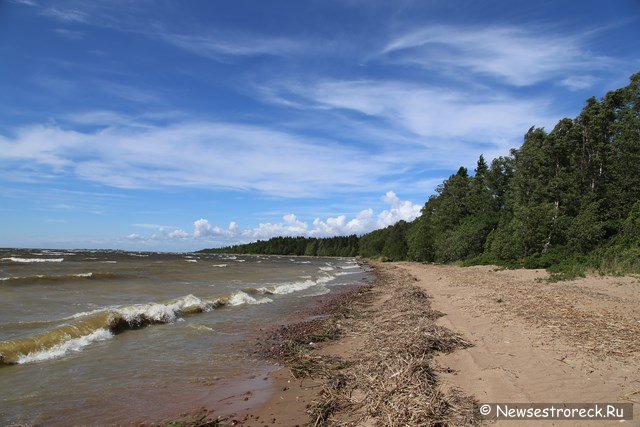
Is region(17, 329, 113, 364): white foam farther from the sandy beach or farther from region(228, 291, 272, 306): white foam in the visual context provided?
region(228, 291, 272, 306): white foam

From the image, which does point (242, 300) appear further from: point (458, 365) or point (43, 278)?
point (43, 278)

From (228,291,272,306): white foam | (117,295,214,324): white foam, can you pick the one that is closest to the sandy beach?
(117,295,214,324): white foam

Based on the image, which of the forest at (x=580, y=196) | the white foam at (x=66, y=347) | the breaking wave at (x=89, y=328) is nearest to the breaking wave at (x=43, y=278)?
the breaking wave at (x=89, y=328)

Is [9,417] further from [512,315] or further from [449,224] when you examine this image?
[449,224]

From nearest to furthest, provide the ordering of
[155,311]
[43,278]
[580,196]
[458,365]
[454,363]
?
[458,365], [454,363], [155,311], [43,278], [580,196]

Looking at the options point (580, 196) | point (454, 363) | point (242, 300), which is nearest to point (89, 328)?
point (242, 300)

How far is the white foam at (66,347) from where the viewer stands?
30.7ft

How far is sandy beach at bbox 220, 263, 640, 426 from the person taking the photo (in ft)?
17.8

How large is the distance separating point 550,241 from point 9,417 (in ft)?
118

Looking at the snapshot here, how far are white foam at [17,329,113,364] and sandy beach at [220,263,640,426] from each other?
17.7 feet

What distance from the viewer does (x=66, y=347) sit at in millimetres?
10281

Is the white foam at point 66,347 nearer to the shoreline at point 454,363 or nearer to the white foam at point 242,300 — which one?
the shoreline at point 454,363

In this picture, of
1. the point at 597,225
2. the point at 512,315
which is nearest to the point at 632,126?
the point at 597,225

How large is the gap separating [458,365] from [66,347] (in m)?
10.1
